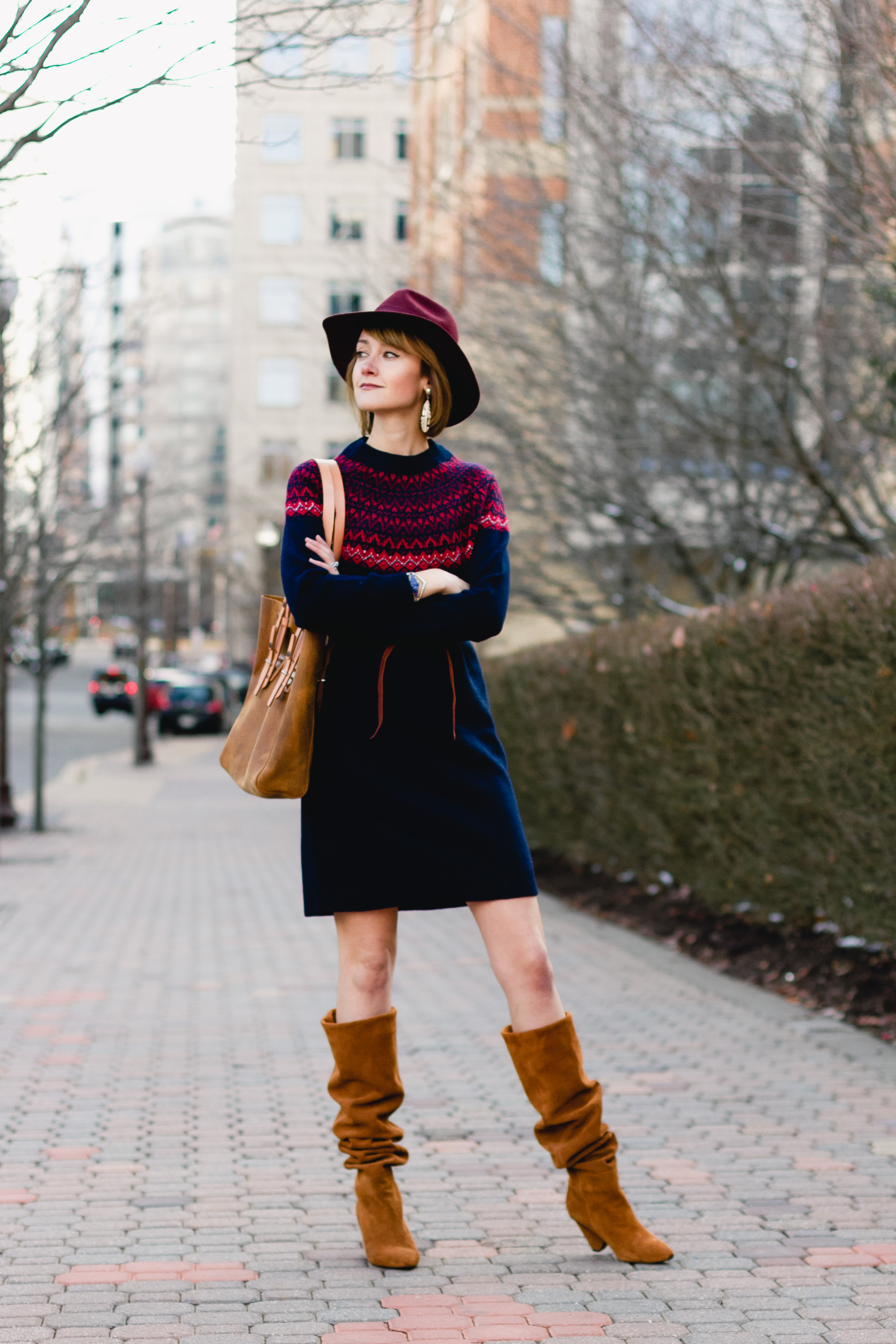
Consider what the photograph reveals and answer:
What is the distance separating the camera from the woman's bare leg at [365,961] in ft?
11.8

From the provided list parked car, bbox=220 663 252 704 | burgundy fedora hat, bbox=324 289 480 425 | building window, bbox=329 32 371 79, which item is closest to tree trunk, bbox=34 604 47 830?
building window, bbox=329 32 371 79

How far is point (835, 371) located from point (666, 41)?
310 cm

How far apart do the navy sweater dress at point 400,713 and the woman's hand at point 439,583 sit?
2 centimetres

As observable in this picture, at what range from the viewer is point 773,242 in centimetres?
1084

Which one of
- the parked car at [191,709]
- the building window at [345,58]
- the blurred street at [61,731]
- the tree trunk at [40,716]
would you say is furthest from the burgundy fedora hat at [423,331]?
the parked car at [191,709]

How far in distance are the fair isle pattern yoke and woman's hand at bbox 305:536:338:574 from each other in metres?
0.07

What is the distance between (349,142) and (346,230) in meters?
50.8

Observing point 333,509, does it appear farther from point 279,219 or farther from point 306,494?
point 279,219

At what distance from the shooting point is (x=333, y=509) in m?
3.58

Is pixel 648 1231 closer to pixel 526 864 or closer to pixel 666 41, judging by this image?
pixel 526 864

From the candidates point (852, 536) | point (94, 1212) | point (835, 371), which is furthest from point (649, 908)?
point (94, 1212)

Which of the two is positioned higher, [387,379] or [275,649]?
[387,379]

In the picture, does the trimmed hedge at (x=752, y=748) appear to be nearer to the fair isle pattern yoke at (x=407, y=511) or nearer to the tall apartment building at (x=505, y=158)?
the fair isle pattern yoke at (x=407, y=511)

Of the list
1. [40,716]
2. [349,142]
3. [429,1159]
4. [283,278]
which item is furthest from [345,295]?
[349,142]
